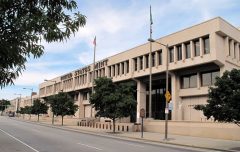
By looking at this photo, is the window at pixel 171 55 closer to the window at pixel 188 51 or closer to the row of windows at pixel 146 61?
the row of windows at pixel 146 61

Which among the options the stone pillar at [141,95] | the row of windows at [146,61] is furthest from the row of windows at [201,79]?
the stone pillar at [141,95]

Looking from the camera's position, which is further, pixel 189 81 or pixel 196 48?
pixel 189 81

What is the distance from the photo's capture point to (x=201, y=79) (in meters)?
46.3

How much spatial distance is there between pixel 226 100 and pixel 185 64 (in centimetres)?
2287

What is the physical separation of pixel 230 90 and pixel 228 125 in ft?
34.8

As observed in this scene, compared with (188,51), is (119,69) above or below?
below

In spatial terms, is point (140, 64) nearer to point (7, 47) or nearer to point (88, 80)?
point (88, 80)

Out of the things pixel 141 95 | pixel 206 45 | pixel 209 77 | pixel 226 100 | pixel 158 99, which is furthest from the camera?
pixel 141 95

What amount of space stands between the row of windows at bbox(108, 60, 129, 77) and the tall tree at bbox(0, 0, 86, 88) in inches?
2179

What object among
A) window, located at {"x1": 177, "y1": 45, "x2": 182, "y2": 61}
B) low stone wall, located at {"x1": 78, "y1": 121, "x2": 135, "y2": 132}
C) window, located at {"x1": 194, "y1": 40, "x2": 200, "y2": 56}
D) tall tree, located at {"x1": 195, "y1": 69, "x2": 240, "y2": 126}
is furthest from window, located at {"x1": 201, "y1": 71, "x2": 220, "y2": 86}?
tall tree, located at {"x1": 195, "y1": 69, "x2": 240, "y2": 126}

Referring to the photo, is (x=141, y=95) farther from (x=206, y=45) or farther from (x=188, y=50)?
(x=206, y=45)

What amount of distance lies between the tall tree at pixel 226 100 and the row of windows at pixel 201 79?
1896cm

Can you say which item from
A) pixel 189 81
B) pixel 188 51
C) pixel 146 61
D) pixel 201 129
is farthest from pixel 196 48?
pixel 201 129

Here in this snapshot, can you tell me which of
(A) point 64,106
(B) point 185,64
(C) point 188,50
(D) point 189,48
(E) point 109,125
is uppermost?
(D) point 189,48
